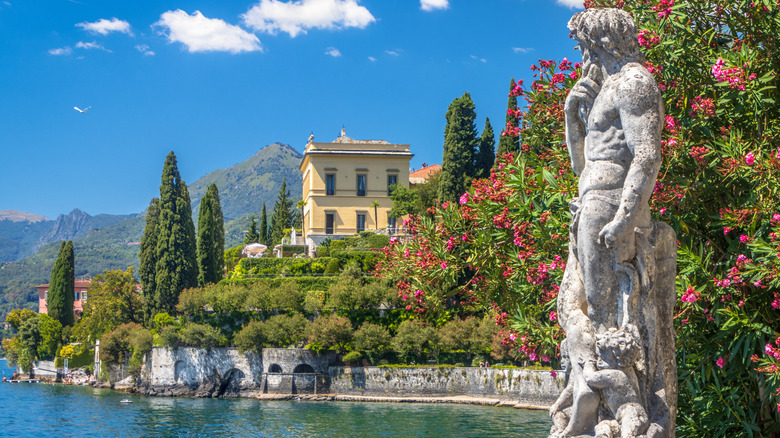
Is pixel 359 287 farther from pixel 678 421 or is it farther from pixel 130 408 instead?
pixel 678 421

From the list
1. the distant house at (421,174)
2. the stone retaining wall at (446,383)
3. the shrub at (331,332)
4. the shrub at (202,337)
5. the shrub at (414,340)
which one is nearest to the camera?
the stone retaining wall at (446,383)

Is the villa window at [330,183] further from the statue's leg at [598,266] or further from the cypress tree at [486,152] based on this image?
the statue's leg at [598,266]

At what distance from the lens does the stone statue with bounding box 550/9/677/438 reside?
18.1ft

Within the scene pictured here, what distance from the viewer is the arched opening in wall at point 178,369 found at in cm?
4216

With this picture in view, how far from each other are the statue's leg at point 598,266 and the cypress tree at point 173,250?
43.0m

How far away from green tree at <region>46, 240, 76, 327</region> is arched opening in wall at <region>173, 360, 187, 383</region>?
77.0 feet

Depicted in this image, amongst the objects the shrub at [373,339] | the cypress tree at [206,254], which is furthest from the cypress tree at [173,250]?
the shrub at [373,339]

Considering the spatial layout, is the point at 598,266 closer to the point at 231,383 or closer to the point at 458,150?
the point at 231,383

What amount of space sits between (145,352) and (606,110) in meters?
42.2

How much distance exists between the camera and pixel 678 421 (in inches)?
356

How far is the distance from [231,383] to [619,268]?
3827cm

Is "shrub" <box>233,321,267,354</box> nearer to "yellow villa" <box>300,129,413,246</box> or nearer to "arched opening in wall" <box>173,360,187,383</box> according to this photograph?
"arched opening in wall" <box>173,360,187,383</box>

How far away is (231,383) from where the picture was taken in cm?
4156

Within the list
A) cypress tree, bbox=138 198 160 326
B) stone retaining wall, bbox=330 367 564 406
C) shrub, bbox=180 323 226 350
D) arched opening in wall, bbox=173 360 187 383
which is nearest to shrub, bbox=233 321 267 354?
shrub, bbox=180 323 226 350
